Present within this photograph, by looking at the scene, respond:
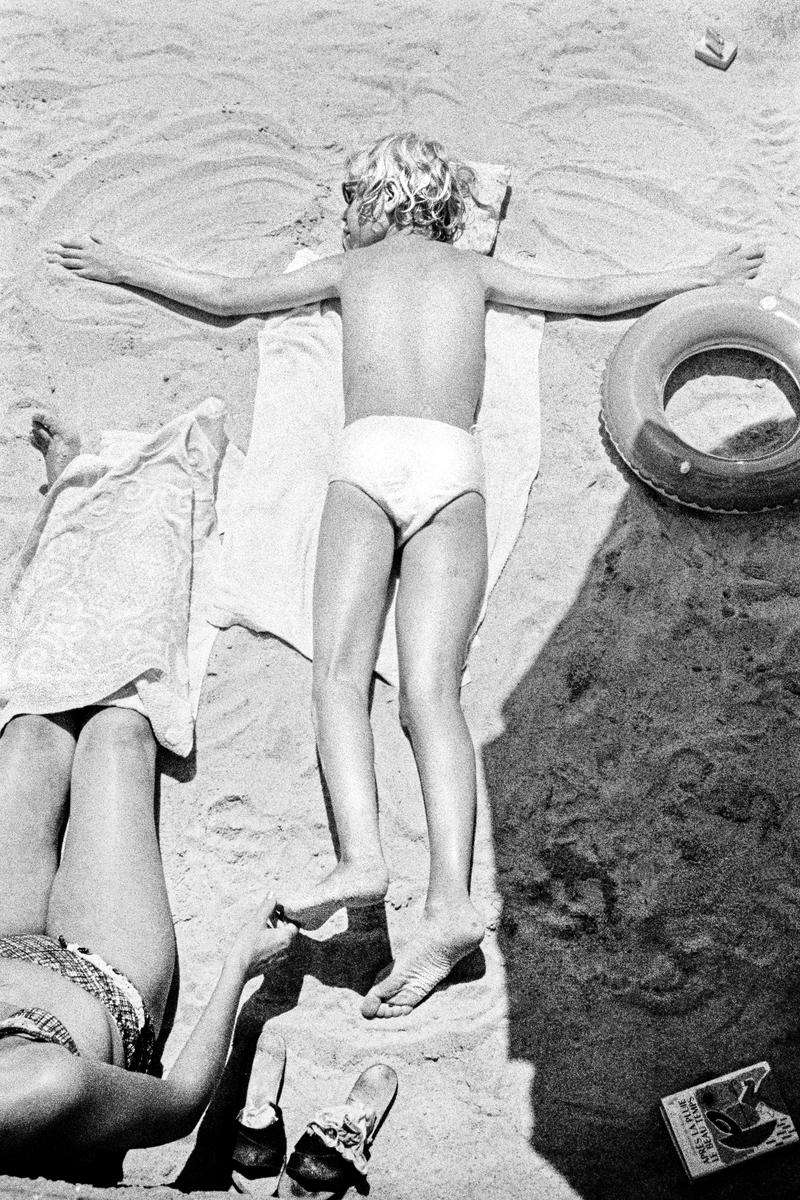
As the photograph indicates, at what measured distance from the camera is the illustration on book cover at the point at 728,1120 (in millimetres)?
3061

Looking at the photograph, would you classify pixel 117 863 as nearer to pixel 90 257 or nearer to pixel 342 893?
pixel 342 893

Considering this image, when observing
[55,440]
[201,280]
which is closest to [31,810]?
[55,440]

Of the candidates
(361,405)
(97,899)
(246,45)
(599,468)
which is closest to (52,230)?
(246,45)

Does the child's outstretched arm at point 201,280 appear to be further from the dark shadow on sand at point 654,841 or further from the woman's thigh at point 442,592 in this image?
the dark shadow on sand at point 654,841

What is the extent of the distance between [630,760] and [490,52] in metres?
3.54

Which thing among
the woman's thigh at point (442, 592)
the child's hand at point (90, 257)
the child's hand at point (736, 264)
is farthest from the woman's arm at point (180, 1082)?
the child's hand at point (736, 264)

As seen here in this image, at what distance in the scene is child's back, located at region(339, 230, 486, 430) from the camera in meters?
3.84

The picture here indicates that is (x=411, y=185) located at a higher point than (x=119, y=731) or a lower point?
higher

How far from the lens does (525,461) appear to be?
4180mm

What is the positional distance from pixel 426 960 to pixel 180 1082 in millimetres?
793

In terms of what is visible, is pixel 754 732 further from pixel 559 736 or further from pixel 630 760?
pixel 559 736

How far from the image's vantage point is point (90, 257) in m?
4.52

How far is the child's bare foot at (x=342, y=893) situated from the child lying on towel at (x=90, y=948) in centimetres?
11

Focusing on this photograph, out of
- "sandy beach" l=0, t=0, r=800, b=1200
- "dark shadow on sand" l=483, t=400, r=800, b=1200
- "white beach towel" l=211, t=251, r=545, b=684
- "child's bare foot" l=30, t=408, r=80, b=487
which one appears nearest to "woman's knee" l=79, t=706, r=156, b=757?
"sandy beach" l=0, t=0, r=800, b=1200
